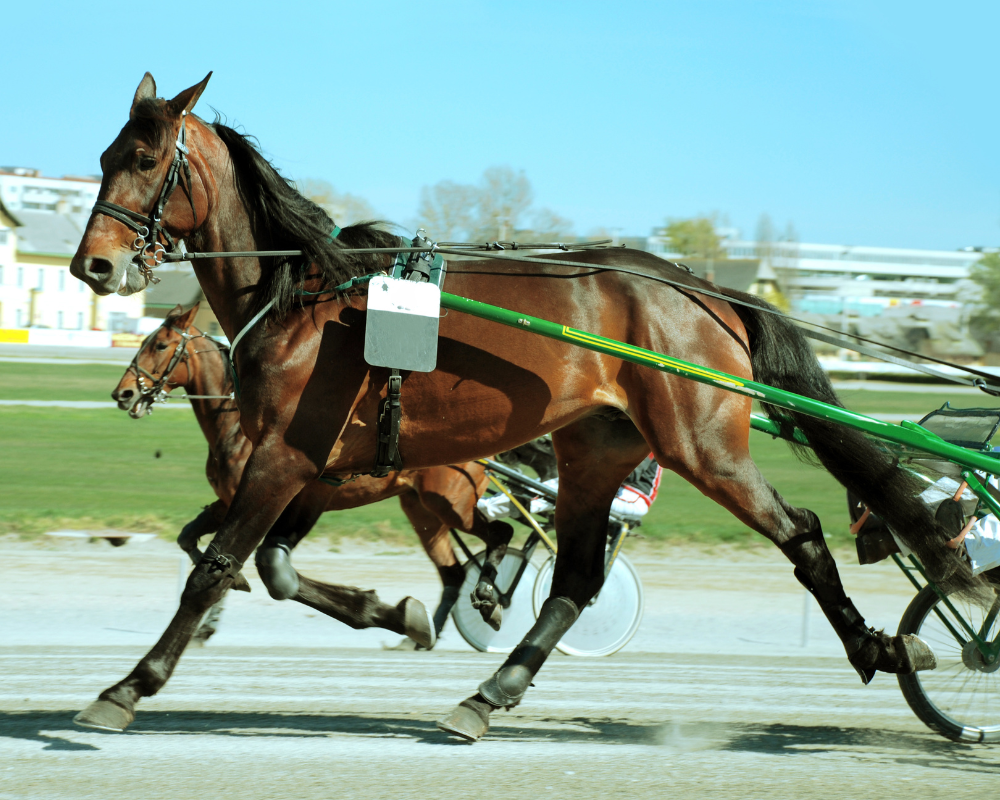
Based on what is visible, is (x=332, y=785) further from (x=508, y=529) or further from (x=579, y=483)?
(x=508, y=529)

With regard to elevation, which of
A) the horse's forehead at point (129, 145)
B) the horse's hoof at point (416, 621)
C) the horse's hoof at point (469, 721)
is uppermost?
the horse's forehead at point (129, 145)

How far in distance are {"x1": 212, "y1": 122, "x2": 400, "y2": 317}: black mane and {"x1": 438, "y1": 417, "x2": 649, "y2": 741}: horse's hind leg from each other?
1.11 metres

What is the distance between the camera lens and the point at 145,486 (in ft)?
36.9

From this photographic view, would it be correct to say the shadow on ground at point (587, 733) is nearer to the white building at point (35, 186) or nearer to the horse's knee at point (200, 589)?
the horse's knee at point (200, 589)

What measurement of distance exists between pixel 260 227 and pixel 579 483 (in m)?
1.64

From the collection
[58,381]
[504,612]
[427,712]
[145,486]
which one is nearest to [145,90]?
[427,712]

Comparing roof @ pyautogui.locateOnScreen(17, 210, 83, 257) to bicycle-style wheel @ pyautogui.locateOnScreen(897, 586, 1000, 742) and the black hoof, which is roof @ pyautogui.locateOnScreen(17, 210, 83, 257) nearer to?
the black hoof

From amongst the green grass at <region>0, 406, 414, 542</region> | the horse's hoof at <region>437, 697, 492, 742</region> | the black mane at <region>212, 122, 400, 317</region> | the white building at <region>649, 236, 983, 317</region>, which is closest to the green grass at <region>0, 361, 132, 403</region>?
the green grass at <region>0, 406, 414, 542</region>

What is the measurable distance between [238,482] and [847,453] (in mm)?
3065

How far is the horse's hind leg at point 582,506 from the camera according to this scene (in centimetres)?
423

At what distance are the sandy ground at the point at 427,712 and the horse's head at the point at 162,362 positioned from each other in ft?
4.20

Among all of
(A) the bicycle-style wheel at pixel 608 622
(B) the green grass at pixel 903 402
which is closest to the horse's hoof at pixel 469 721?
(A) the bicycle-style wheel at pixel 608 622

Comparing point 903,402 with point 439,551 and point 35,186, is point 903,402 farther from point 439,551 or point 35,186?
point 35,186

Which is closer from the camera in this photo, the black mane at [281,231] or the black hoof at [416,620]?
the black mane at [281,231]
